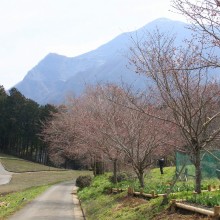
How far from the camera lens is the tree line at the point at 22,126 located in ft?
293

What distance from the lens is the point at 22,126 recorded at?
91.1 metres

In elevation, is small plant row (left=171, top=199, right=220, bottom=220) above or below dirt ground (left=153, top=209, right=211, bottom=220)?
above

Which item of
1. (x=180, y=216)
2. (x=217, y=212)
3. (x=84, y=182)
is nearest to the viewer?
(x=217, y=212)

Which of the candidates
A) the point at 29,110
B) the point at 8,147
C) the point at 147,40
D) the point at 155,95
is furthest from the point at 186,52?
the point at 8,147

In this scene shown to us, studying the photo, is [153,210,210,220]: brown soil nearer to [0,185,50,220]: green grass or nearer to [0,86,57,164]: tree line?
[0,185,50,220]: green grass

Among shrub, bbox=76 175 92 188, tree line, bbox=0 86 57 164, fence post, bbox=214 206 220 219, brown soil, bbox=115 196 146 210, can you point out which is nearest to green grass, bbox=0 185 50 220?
shrub, bbox=76 175 92 188

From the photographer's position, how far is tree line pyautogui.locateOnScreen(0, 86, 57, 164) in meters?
89.3

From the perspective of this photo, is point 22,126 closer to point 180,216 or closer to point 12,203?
point 12,203

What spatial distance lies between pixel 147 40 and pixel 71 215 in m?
8.21

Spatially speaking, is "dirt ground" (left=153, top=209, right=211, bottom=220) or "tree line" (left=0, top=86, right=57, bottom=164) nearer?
"dirt ground" (left=153, top=209, right=211, bottom=220)

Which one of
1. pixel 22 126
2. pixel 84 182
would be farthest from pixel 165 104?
pixel 22 126

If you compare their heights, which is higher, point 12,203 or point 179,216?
point 12,203

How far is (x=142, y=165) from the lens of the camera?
17.3 meters

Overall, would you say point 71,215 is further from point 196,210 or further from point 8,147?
point 8,147
